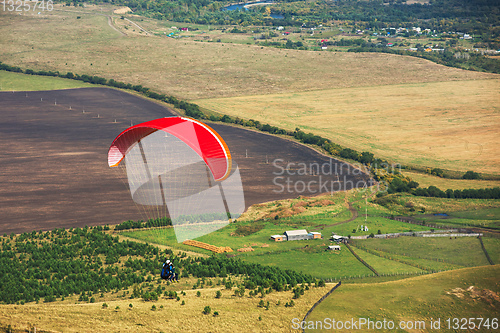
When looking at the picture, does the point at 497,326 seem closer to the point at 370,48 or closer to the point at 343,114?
the point at 343,114

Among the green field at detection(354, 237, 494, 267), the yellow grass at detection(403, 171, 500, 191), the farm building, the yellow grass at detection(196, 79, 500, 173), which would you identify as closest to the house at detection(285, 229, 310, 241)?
the farm building

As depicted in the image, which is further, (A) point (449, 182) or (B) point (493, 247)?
(A) point (449, 182)

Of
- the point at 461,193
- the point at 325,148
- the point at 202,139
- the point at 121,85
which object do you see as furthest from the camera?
the point at 121,85

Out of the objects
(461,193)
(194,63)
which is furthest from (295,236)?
(194,63)

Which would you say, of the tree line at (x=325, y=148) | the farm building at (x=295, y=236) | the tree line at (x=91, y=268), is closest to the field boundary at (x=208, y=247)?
the tree line at (x=91, y=268)

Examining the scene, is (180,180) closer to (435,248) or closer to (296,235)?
(296,235)

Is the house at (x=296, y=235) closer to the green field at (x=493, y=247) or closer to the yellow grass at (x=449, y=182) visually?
the green field at (x=493, y=247)
